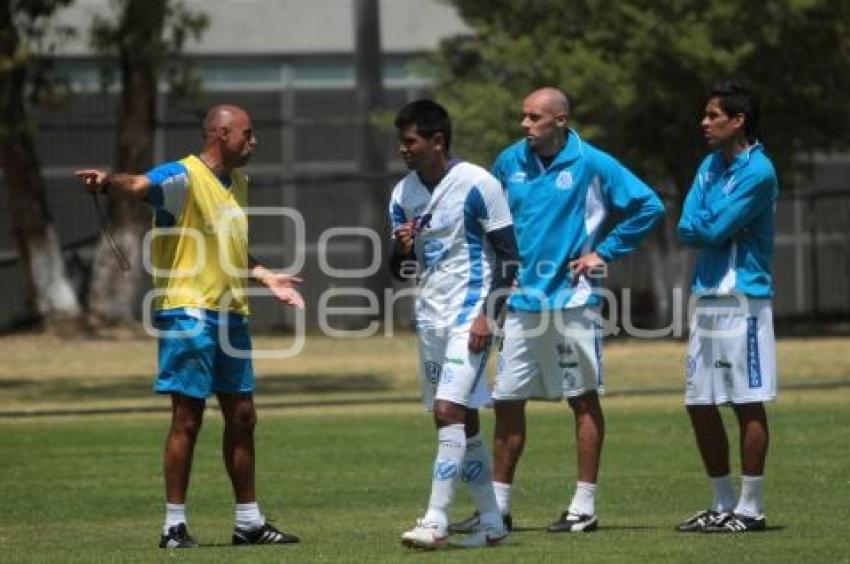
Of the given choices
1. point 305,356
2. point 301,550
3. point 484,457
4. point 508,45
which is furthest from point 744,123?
point 508,45

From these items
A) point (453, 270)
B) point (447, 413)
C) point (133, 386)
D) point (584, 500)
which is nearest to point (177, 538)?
→ point (447, 413)

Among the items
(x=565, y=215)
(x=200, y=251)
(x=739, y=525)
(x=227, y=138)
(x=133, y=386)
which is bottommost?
(x=133, y=386)

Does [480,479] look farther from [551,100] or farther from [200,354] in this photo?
[551,100]

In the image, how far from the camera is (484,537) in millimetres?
12125

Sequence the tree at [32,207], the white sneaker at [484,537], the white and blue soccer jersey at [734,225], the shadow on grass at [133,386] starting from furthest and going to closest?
the tree at [32,207], the shadow on grass at [133,386], the white and blue soccer jersey at [734,225], the white sneaker at [484,537]

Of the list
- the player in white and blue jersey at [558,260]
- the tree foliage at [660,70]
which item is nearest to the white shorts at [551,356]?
the player in white and blue jersey at [558,260]

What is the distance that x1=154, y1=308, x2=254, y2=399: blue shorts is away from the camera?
40.5ft

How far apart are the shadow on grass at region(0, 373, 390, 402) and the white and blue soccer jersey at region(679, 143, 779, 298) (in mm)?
14638

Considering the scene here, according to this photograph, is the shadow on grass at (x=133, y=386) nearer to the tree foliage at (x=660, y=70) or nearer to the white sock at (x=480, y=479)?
the tree foliage at (x=660, y=70)

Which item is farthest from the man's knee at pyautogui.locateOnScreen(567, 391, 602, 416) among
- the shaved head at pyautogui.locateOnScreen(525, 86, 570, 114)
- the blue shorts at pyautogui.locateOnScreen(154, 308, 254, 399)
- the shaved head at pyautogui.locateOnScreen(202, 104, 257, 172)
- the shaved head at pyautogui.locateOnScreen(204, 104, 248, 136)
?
the shaved head at pyautogui.locateOnScreen(204, 104, 248, 136)

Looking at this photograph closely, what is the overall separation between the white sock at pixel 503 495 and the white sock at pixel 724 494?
43.8 inches

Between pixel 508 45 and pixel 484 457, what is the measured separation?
26291mm

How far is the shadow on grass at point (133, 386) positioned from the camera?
27688 millimetres

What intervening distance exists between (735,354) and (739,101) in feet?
4.44
